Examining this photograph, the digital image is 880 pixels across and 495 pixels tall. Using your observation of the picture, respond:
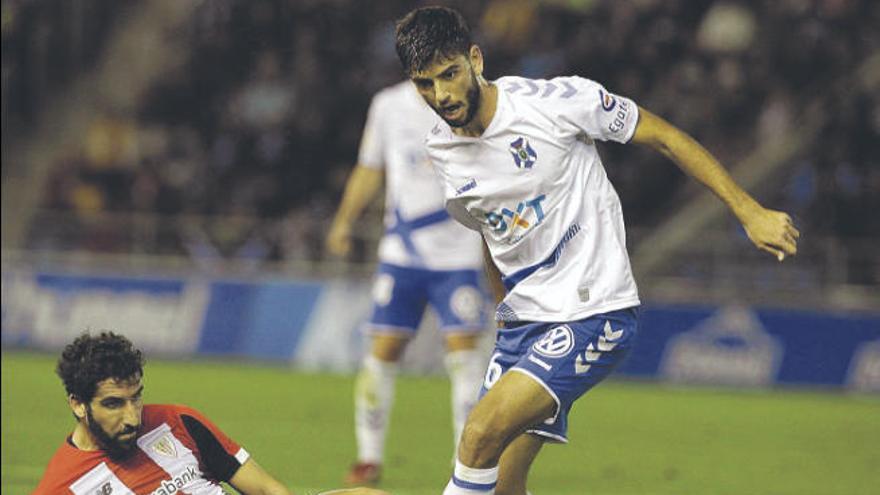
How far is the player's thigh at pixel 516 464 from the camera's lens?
671 cm

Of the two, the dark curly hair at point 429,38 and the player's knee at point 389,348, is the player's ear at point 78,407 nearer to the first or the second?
the dark curly hair at point 429,38

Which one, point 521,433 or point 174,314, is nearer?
point 521,433

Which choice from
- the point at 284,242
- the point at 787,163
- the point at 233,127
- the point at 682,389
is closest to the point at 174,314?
the point at 284,242

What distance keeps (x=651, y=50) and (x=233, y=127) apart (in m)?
5.49

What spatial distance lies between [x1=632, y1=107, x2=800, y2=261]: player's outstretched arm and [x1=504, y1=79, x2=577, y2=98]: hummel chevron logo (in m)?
0.29

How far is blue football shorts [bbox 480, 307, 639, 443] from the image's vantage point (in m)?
6.30

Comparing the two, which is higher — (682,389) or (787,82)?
(787,82)

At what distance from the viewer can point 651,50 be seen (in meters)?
21.0

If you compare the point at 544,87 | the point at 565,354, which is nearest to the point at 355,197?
the point at 544,87

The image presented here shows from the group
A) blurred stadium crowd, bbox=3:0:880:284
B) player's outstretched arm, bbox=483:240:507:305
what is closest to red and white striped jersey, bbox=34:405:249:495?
player's outstretched arm, bbox=483:240:507:305

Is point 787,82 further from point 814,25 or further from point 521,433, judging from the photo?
point 521,433

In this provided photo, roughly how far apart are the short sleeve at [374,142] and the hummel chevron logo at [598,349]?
4.06m

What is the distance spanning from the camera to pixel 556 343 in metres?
6.34

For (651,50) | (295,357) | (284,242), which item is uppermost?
(651,50)
